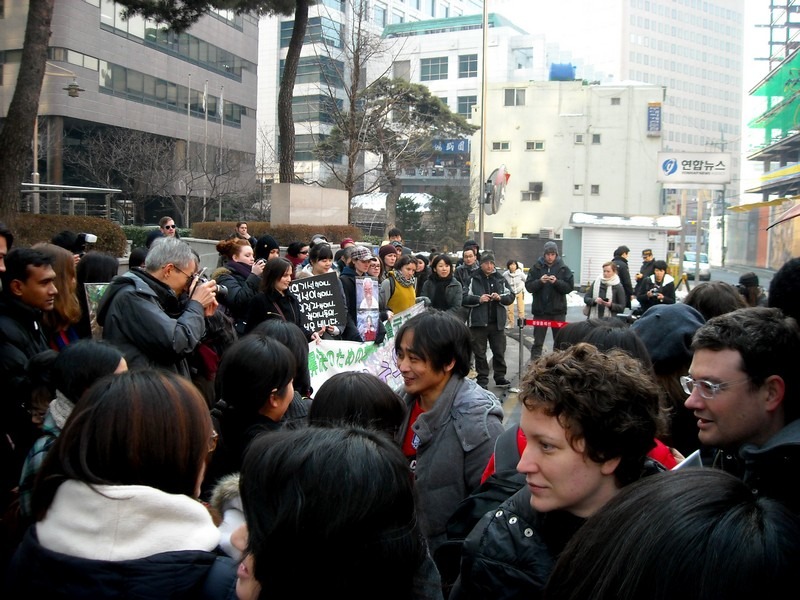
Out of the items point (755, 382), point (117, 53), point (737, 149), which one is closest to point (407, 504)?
point (755, 382)

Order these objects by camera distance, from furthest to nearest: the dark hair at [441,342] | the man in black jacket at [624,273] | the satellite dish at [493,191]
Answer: the satellite dish at [493,191]
the man in black jacket at [624,273]
the dark hair at [441,342]

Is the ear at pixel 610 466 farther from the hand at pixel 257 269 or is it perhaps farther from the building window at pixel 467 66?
the building window at pixel 467 66

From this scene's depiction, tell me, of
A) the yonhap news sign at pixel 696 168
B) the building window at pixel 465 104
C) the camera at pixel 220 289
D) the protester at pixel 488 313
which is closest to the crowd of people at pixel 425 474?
the camera at pixel 220 289

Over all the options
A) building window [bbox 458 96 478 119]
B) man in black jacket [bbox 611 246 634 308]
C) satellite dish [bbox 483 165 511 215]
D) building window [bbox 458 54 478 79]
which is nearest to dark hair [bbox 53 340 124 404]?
man in black jacket [bbox 611 246 634 308]

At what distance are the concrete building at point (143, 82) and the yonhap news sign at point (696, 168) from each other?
26162 millimetres

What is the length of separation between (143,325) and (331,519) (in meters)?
3.32

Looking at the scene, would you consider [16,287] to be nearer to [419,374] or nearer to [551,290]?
[419,374]

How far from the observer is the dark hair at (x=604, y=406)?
2.04 metres

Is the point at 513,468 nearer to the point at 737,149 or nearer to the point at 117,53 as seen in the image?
the point at 117,53

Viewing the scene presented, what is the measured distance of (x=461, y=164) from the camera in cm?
6234

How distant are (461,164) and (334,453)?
6216 centimetres

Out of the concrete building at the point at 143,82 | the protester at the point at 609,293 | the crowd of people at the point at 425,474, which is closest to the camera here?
the crowd of people at the point at 425,474

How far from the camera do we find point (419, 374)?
3.55 metres

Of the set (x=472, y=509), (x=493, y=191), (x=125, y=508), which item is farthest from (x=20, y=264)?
(x=493, y=191)
